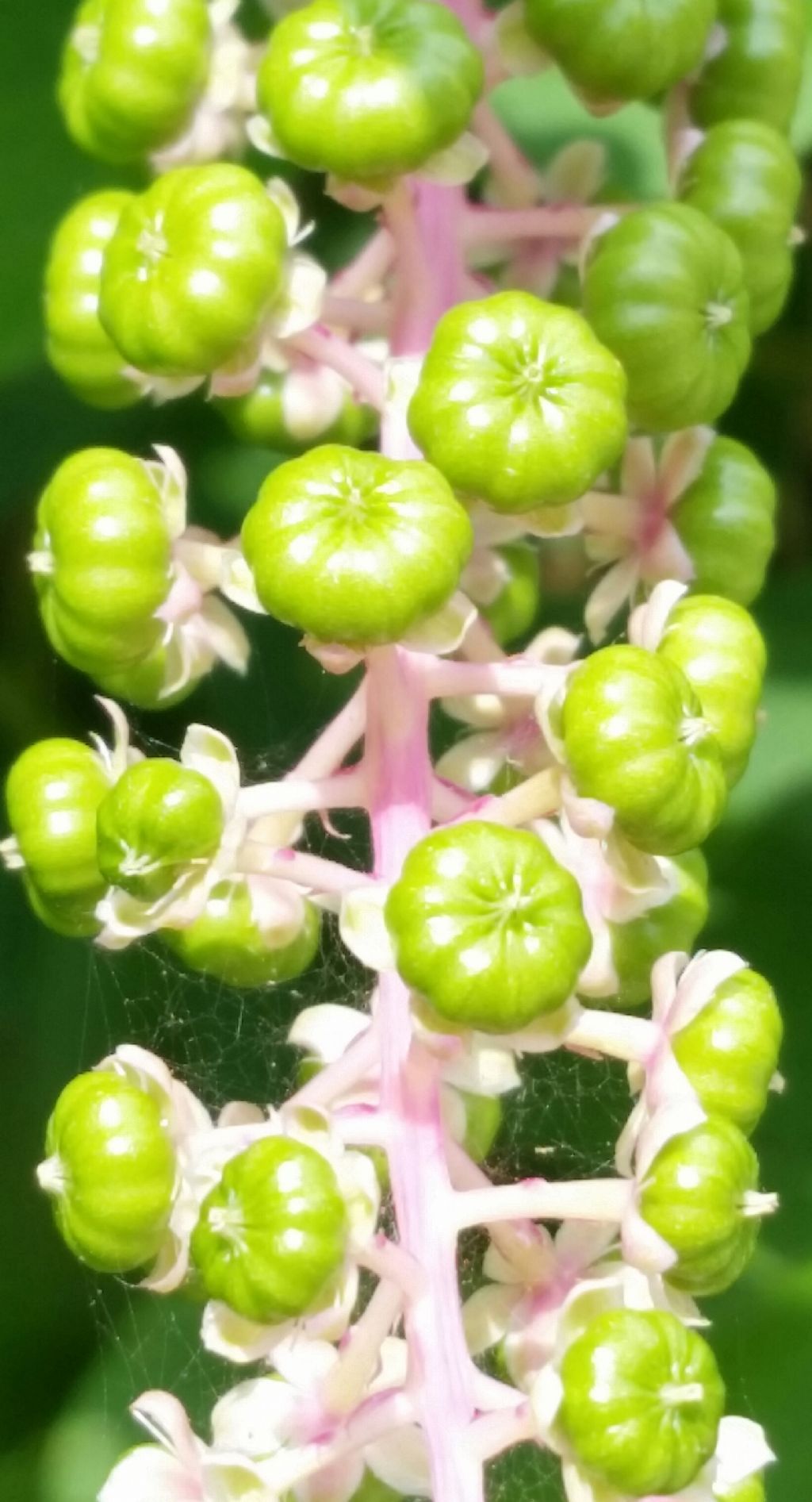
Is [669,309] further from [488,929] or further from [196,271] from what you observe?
[488,929]

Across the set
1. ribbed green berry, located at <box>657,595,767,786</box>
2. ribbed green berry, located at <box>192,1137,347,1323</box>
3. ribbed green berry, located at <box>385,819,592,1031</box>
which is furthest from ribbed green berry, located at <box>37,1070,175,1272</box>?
ribbed green berry, located at <box>657,595,767,786</box>

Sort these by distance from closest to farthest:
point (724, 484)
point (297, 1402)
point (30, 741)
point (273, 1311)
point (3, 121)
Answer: point (273, 1311) → point (297, 1402) → point (724, 484) → point (3, 121) → point (30, 741)

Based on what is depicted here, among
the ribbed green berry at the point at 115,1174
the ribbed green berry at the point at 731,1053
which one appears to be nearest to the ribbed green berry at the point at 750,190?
the ribbed green berry at the point at 731,1053

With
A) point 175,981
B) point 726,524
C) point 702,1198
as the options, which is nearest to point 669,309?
point 726,524

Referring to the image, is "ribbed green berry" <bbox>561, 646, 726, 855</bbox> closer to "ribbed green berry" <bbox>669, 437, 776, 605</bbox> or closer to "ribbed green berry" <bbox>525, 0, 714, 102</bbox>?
"ribbed green berry" <bbox>669, 437, 776, 605</bbox>

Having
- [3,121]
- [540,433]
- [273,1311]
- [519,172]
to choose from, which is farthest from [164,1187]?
[3,121]

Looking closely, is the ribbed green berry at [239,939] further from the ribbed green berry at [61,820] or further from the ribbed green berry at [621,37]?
the ribbed green berry at [621,37]

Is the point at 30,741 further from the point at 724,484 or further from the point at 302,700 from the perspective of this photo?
the point at 724,484
